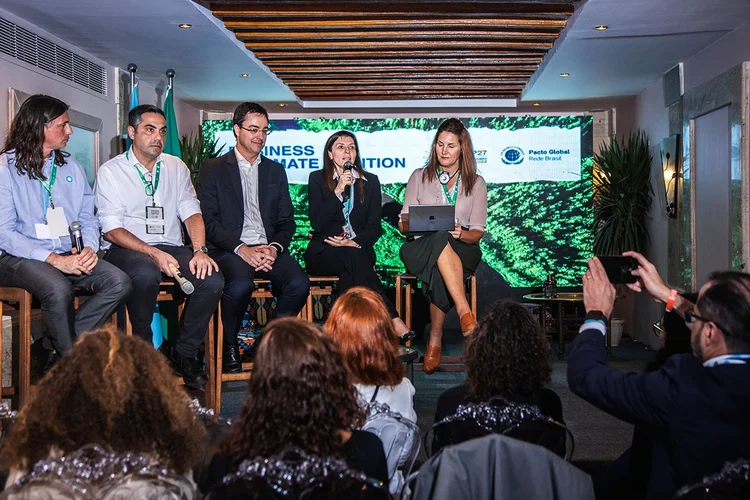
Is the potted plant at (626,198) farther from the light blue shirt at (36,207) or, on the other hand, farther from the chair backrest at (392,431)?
the chair backrest at (392,431)

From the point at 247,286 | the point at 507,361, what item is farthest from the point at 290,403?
the point at 247,286

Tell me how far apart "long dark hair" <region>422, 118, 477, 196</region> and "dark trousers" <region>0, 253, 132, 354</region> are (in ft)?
7.29

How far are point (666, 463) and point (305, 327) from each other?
960 millimetres

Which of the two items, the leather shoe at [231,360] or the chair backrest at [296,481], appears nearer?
the chair backrest at [296,481]

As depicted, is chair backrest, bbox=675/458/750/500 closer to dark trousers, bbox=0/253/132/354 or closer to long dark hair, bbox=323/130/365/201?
dark trousers, bbox=0/253/132/354

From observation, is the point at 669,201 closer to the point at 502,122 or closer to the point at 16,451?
the point at 502,122

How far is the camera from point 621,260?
8.89 feet

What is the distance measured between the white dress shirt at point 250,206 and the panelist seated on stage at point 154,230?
1.12 ft

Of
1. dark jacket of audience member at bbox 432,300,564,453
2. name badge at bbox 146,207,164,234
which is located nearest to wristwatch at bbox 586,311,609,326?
dark jacket of audience member at bbox 432,300,564,453

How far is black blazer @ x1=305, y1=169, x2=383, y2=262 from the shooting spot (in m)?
5.63

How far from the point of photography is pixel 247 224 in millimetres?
5051

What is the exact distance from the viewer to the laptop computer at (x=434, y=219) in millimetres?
5035

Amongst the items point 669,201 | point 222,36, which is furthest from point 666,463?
point 669,201

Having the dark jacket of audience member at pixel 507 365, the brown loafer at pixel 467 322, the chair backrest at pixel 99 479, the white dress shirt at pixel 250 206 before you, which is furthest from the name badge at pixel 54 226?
→ the chair backrest at pixel 99 479
